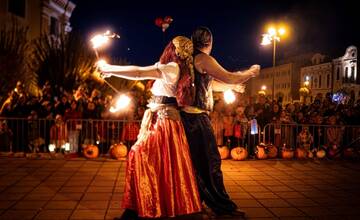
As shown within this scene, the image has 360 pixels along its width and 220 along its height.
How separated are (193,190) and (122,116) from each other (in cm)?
652

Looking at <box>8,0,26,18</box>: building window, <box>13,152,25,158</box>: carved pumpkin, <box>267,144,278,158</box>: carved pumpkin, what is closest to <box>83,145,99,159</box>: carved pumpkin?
<box>13,152,25,158</box>: carved pumpkin

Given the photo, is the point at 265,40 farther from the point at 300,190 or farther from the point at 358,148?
the point at 300,190

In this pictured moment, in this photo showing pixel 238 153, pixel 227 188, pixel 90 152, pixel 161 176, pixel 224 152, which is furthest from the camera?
pixel 224 152

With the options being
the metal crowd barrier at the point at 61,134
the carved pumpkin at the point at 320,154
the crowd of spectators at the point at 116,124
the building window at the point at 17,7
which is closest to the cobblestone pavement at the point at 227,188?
the carved pumpkin at the point at 320,154

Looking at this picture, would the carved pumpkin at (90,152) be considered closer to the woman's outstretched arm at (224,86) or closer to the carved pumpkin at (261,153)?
the carved pumpkin at (261,153)

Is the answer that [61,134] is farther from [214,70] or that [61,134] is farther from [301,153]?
[214,70]

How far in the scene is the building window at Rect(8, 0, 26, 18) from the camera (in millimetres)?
22906

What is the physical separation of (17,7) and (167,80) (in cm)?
2162

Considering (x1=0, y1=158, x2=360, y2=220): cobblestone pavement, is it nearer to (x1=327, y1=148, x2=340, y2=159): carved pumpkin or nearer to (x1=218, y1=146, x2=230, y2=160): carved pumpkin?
(x1=218, y1=146, x2=230, y2=160): carved pumpkin

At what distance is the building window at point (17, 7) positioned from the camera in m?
22.9

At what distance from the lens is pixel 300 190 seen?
7309 mm

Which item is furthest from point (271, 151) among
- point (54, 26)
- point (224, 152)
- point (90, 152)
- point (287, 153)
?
point (54, 26)

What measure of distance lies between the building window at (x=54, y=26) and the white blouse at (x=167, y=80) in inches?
994

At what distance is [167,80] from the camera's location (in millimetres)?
4953
